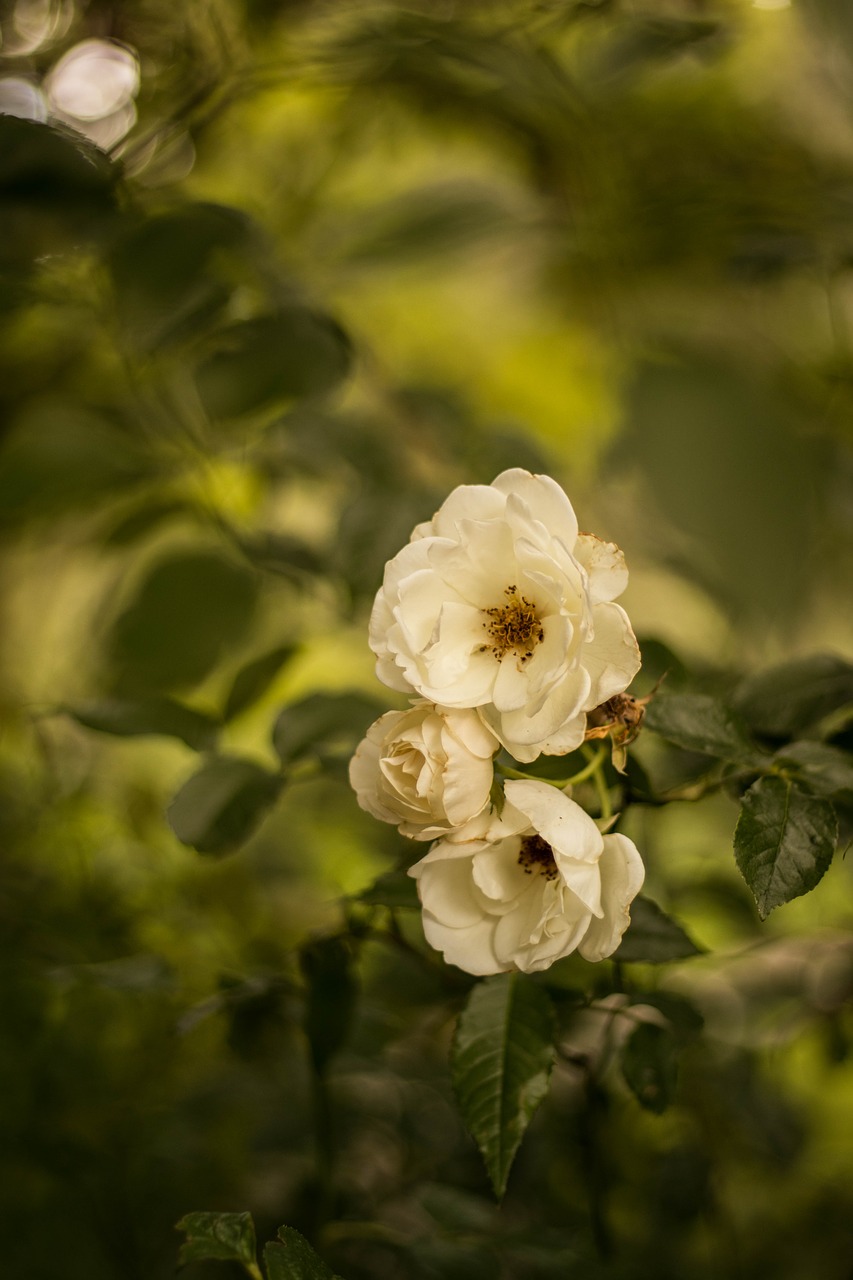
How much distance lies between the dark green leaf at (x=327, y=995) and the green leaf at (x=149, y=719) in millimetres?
165

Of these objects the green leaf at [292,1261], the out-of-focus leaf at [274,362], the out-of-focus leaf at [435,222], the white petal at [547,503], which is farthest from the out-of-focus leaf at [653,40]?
the green leaf at [292,1261]

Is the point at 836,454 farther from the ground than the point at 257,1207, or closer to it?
farther from the ground

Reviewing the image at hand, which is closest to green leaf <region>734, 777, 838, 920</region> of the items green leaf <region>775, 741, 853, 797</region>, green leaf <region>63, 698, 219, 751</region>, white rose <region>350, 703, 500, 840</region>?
green leaf <region>775, 741, 853, 797</region>

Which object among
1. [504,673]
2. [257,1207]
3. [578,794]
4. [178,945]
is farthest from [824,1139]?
[504,673]

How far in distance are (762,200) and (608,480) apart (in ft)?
1.09

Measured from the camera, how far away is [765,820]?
429 millimetres

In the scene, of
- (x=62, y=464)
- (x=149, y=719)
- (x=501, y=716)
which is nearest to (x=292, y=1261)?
(x=501, y=716)

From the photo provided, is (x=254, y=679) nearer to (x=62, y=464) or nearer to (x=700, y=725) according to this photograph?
(x=62, y=464)

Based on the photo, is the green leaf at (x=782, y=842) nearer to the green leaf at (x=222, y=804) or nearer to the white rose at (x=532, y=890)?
the white rose at (x=532, y=890)

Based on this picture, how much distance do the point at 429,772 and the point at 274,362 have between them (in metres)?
0.46

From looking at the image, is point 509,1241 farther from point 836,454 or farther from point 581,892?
point 836,454

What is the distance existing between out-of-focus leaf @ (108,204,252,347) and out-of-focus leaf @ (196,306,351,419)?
0.19 ft

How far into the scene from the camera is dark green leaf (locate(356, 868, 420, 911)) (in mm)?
484

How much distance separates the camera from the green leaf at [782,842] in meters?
0.41
